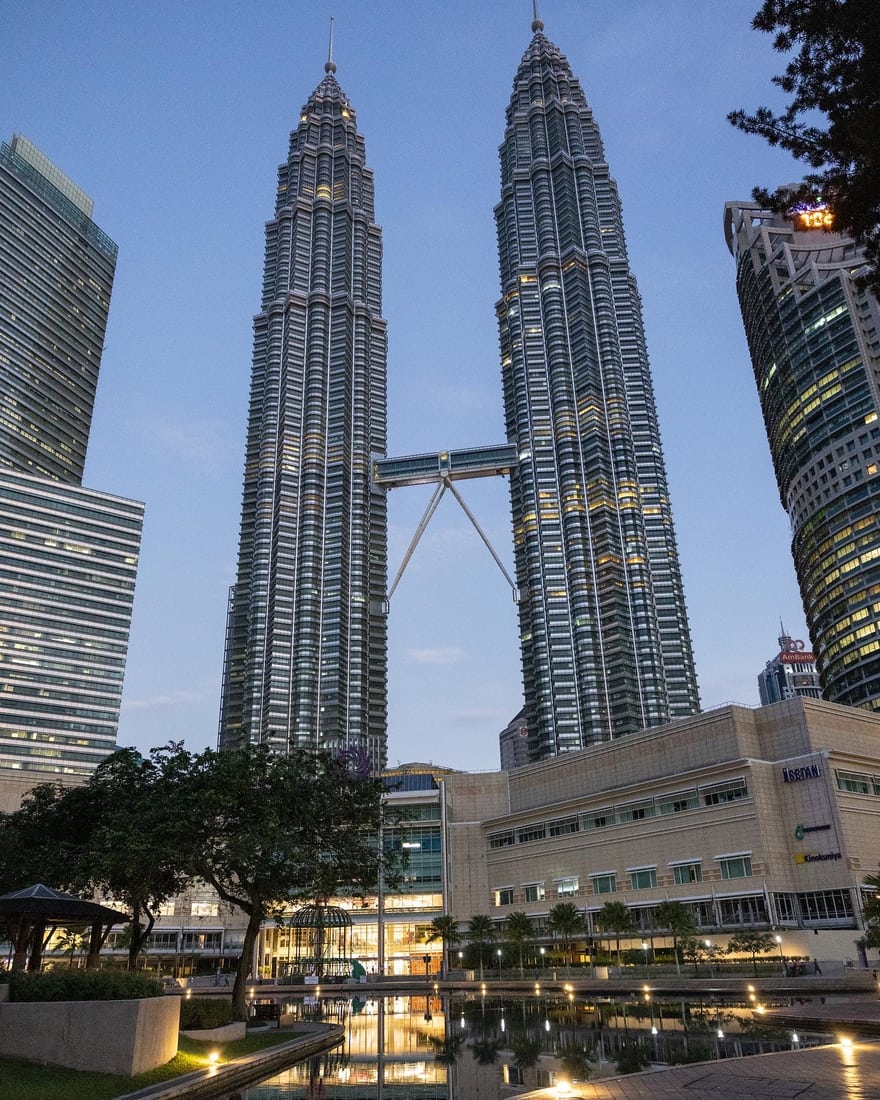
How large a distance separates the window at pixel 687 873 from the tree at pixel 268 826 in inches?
2006

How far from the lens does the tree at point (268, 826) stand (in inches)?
1436

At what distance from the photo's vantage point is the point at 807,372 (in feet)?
588

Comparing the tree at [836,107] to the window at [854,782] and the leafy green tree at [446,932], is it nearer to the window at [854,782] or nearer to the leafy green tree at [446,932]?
the window at [854,782]

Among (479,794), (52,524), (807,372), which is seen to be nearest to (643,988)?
A: (479,794)

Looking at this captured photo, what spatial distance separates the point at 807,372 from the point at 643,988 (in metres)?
156

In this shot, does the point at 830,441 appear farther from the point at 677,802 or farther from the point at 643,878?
the point at 643,878

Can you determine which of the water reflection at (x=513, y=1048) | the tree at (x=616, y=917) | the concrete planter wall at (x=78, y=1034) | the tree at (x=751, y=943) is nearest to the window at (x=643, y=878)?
the tree at (x=616, y=917)

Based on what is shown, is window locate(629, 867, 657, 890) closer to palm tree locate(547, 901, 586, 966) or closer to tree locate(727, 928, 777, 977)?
palm tree locate(547, 901, 586, 966)

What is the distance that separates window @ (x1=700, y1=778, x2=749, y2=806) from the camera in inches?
3204

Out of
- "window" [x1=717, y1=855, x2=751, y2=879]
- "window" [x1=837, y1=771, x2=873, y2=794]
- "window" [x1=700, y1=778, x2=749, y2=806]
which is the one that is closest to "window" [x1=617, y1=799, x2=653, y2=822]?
"window" [x1=700, y1=778, x2=749, y2=806]

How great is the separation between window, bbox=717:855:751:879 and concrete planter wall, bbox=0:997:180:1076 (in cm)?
7012

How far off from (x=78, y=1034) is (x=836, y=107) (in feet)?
87.7

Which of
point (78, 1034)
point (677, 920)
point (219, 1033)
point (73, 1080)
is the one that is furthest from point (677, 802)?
point (73, 1080)

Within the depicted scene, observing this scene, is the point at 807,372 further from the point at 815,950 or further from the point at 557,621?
the point at 815,950
